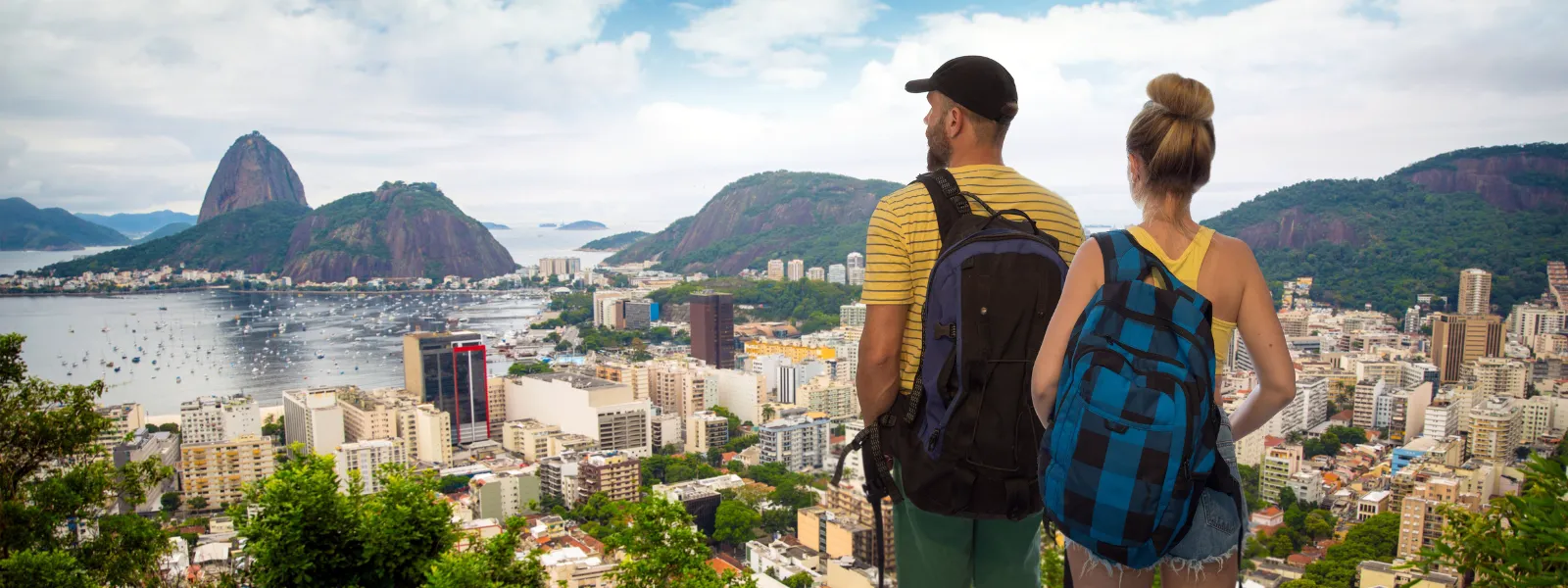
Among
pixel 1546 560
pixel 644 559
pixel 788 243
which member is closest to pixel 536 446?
pixel 644 559

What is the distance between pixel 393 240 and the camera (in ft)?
103

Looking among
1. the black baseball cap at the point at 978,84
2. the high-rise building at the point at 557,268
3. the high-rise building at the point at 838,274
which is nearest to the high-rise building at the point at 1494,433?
the black baseball cap at the point at 978,84

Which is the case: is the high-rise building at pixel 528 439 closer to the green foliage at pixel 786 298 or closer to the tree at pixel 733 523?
the tree at pixel 733 523

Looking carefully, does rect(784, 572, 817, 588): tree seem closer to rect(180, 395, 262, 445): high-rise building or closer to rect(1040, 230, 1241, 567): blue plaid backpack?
rect(1040, 230, 1241, 567): blue plaid backpack

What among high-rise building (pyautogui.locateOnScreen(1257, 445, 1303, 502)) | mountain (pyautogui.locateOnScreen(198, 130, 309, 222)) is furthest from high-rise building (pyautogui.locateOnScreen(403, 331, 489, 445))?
mountain (pyautogui.locateOnScreen(198, 130, 309, 222))

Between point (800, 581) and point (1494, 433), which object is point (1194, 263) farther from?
point (1494, 433)

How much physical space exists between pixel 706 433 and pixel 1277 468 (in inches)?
232

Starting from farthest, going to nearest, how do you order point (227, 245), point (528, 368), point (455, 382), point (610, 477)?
point (227, 245) → point (528, 368) → point (455, 382) → point (610, 477)

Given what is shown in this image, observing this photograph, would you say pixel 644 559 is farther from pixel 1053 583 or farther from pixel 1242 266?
pixel 1242 266

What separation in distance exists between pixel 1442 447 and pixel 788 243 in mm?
25908

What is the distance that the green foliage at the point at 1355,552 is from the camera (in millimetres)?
5043

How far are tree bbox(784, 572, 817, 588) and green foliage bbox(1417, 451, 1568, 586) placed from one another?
4.61 m

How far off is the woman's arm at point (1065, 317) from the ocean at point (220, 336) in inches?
511

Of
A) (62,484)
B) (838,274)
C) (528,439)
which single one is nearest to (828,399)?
(528,439)
